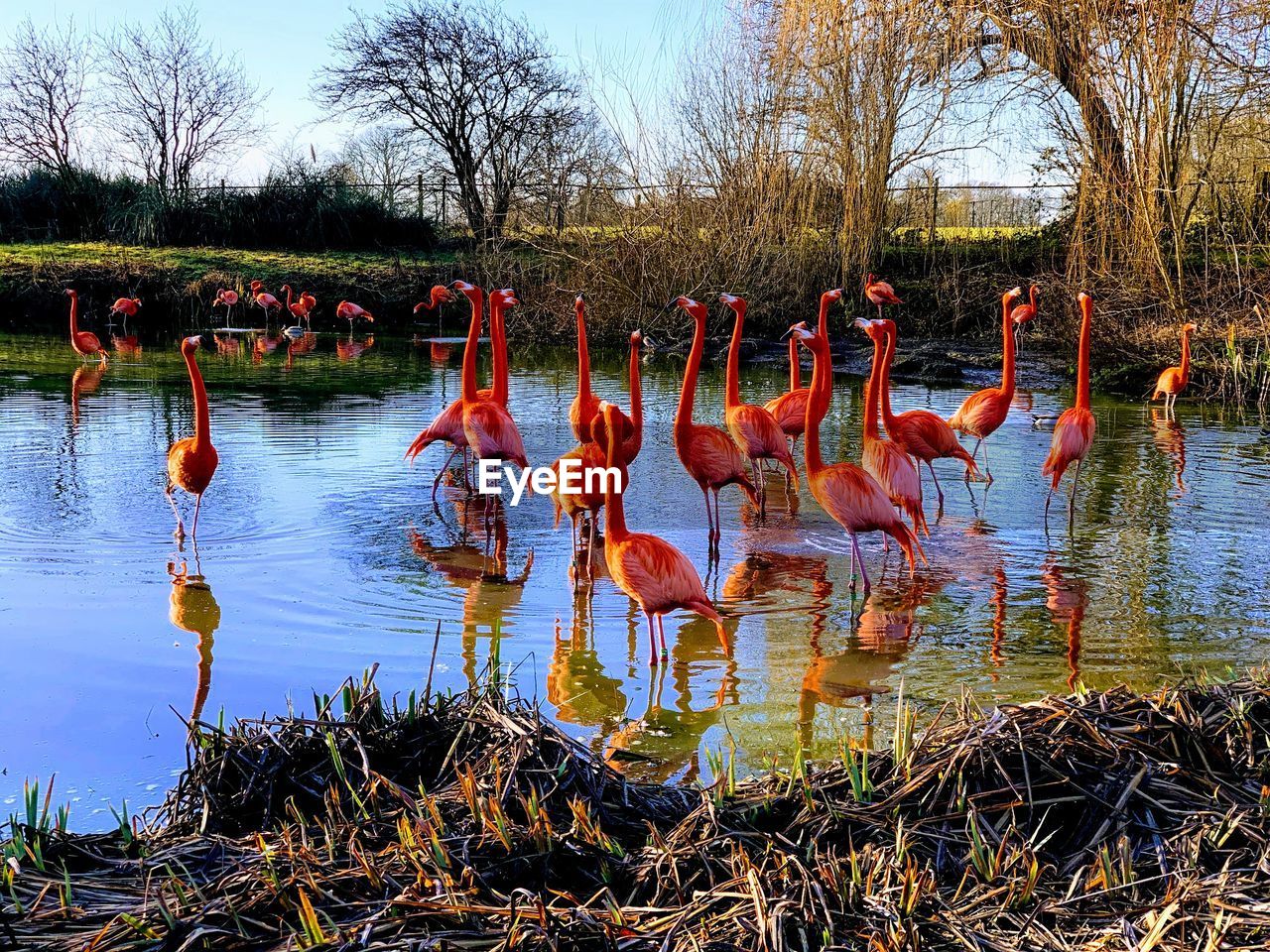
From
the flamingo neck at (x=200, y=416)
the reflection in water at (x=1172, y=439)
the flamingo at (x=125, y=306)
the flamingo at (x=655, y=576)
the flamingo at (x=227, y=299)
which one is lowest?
the flamingo at (x=655, y=576)

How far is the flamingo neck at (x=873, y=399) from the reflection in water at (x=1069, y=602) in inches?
45.9

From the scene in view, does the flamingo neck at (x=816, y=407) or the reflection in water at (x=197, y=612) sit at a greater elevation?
the flamingo neck at (x=816, y=407)

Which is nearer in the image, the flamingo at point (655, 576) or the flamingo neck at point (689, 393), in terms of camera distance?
the flamingo at point (655, 576)

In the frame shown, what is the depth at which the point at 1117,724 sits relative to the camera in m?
2.87

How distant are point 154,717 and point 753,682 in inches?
85.1

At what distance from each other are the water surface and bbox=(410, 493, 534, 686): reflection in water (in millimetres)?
20

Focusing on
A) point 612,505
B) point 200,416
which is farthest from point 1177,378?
point 200,416

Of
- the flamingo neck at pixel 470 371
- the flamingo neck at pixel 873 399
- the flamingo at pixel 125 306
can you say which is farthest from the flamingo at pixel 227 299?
the flamingo neck at pixel 873 399

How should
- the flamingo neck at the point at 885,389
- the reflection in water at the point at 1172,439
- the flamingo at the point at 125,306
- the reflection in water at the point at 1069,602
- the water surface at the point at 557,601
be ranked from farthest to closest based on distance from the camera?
the flamingo at the point at 125,306
the reflection in water at the point at 1172,439
the flamingo neck at the point at 885,389
the reflection in water at the point at 1069,602
the water surface at the point at 557,601

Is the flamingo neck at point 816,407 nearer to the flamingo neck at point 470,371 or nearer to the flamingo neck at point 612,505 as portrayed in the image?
the flamingo neck at point 612,505

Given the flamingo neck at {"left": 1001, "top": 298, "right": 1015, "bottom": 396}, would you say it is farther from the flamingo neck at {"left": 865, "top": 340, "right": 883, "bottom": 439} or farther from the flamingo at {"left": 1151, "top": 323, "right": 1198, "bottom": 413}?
the flamingo at {"left": 1151, "top": 323, "right": 1198, "bottom": 413}

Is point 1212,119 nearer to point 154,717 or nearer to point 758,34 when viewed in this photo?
point 758,34

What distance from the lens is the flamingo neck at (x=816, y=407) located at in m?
5.61

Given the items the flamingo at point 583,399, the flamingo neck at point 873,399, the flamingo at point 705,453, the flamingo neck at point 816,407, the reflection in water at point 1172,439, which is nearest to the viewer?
the flamingo neck at point 816,407
